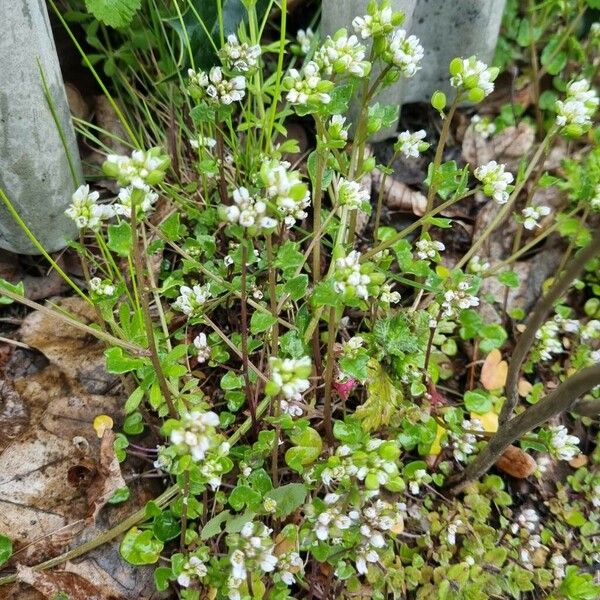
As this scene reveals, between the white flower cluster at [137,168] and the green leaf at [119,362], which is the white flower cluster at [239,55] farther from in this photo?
the green leaf at [119,362]

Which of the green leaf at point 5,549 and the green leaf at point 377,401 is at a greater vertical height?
the green leaf at point 377,401

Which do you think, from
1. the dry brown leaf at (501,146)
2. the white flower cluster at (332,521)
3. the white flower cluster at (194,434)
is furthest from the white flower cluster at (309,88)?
the dry brown leaf at (501,146)

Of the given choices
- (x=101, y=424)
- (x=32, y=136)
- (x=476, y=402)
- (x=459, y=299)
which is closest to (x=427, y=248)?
(x=459, y=299)

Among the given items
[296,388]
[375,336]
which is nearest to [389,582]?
[375,336]

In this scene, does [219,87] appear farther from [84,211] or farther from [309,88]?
[84,211]

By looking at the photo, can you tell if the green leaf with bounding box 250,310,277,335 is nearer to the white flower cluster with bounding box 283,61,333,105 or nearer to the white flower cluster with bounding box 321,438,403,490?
the white flower cluster with bounding box 321,438,403,490
